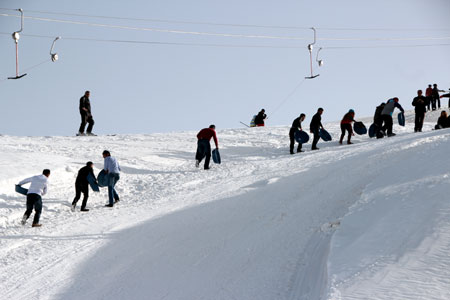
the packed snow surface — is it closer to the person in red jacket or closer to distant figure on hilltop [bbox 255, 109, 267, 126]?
the person in red jacket

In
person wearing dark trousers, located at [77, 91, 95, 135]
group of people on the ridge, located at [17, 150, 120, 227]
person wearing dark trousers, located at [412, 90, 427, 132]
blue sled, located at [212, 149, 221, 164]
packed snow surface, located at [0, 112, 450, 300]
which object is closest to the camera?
packed snow surface, located at [0, 112, 450, 300]

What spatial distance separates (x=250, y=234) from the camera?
10.7m

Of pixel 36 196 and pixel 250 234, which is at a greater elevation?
pixel 36 196

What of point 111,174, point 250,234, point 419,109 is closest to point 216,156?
point 111,174

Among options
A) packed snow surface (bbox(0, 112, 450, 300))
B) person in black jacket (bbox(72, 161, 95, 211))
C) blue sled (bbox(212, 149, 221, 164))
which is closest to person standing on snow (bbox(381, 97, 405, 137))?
packed snow surface (bbox(0, 112, 450, 300))

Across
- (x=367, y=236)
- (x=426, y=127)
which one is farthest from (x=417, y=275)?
(x=426, y=127)

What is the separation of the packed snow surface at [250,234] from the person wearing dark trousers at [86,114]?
587 centimetres

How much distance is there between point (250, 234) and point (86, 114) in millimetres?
14783

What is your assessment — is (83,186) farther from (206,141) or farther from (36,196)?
(206,141)

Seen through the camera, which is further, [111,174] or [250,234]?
[111,174]

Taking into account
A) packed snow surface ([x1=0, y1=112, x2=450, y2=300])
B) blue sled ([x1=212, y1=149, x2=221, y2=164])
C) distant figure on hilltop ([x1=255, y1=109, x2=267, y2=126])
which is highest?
distant figure on hilltop ([x1=255, y1=109, x2=267, y2=126])

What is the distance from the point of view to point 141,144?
23.7m

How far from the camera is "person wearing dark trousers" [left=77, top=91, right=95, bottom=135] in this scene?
23375mm

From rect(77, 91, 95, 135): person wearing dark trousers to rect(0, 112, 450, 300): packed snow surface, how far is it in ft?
19.3
